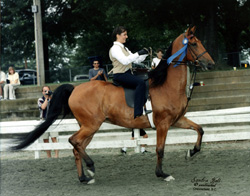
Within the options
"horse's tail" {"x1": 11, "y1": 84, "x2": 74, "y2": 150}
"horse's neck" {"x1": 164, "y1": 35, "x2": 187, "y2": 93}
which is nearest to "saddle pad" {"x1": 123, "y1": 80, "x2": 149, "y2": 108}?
"horse's neck" {"x1": 164, "y1": 35, "x2": 187, "y2": 93}

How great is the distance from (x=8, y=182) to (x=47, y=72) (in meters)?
16.6

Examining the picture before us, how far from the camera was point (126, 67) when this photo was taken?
7.82 meters

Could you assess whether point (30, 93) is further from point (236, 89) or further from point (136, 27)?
point (136, 27)

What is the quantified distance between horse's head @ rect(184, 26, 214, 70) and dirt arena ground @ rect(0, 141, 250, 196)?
1.93 meters

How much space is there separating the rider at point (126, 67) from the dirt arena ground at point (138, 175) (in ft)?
4.20

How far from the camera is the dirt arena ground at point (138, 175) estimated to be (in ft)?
21.5

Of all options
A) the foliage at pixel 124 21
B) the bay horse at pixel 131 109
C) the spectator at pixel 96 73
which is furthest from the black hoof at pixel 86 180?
the foliage at pixel 124 21

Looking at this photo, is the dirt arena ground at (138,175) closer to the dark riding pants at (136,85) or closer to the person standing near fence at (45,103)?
the person standing near fence at (45,103)

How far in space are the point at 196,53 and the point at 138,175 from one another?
95.5 inches

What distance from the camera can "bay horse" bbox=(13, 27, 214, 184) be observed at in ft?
24.2

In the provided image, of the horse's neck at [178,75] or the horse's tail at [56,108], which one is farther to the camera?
the horse's tail at [56,108]

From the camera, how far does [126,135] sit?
11.4 meters

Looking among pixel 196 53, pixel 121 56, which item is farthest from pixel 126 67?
pixel 196 53

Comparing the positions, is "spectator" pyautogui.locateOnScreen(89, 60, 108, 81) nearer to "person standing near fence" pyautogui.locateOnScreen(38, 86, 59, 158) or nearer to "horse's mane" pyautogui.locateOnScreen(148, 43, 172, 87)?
"person standing near fence" pyautogui.locateOnScreen(38, 86, 59, 158)
